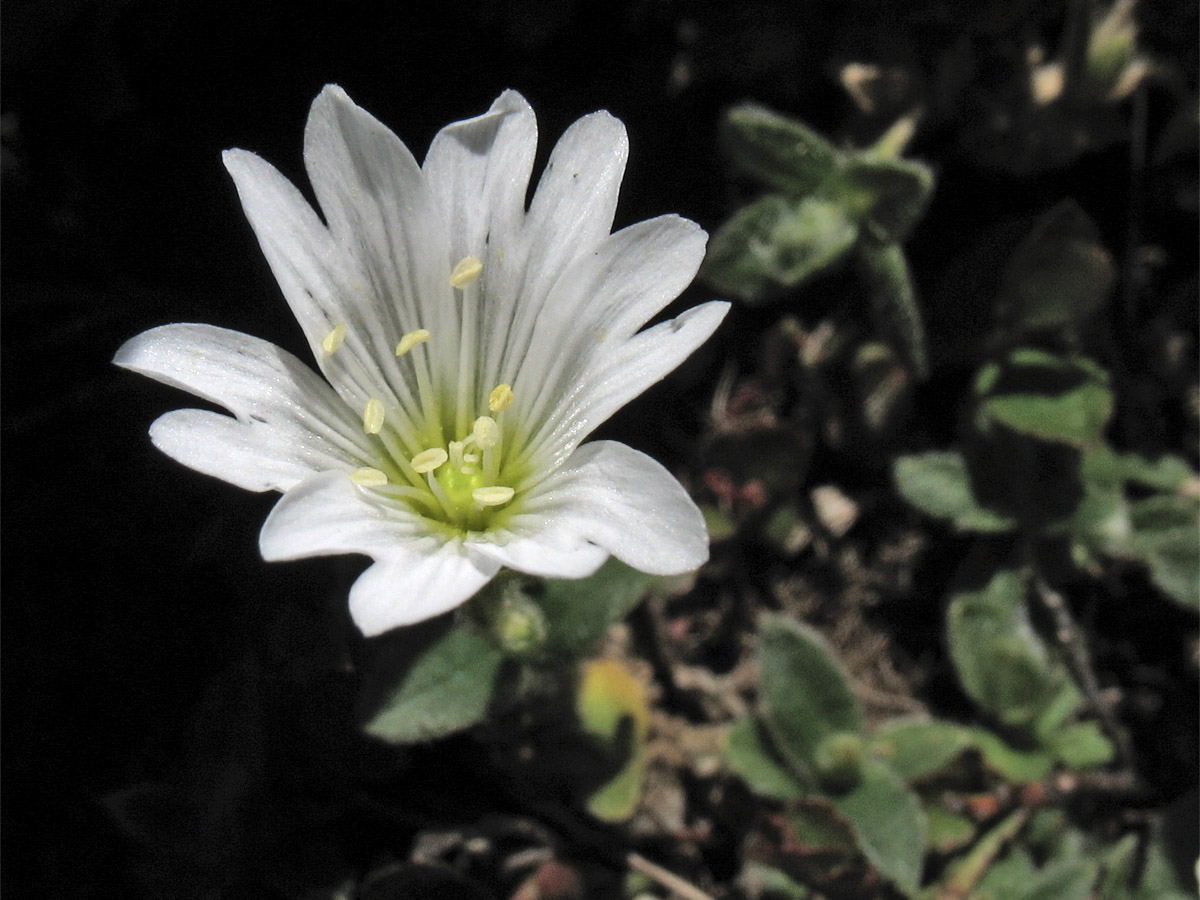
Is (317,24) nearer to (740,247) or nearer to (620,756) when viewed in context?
(740,247)

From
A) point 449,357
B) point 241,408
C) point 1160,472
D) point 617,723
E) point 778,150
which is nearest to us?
point 241,408

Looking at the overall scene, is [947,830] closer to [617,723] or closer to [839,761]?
[839,761]

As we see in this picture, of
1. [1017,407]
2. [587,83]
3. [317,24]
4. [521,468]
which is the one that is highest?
[317,24]

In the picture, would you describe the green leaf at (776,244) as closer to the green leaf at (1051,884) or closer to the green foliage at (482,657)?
the green foliage at (482,657)

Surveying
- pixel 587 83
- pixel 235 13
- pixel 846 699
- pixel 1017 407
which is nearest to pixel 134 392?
pixel 235 13

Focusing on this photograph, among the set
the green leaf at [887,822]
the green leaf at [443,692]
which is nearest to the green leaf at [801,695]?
the green leaf at [887,822]

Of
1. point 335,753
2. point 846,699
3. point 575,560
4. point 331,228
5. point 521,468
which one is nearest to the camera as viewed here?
point 575,560

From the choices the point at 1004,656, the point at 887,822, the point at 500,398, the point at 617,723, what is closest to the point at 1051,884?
the point at 887,822
